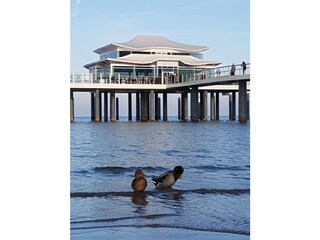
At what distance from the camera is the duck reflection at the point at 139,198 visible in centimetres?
429

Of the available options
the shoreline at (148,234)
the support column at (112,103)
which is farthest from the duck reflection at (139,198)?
the support column at (112,103)

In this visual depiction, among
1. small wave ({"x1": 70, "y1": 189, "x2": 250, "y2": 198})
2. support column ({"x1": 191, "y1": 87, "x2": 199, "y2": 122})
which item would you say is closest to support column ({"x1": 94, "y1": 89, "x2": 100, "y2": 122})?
support column ({"x1": 191, "y1": 87, "x2": 199, "y2": 122})

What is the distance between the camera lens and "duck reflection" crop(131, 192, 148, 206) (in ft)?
14.1

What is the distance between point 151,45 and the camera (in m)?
33.2

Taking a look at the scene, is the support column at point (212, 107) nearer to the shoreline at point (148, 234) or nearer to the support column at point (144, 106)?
the support column at point (144, 106)

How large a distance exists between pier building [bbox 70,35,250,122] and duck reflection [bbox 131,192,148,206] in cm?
1797

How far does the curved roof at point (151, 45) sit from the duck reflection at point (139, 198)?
1066 inches

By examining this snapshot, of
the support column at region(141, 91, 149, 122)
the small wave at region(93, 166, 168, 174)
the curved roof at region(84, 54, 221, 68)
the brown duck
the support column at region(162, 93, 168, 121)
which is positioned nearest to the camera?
the brown duck

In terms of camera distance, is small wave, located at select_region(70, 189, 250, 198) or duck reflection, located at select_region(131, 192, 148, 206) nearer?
duck reflection, located at select_region(131, 192, 148, 206)

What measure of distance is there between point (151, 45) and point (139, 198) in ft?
95.0

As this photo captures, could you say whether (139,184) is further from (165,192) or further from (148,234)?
(148,234)

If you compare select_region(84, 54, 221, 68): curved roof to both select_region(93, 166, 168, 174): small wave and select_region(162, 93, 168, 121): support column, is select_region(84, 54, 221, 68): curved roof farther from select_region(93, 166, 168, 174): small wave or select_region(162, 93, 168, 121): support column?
select_region(93, 166, 168, 174): small wave
